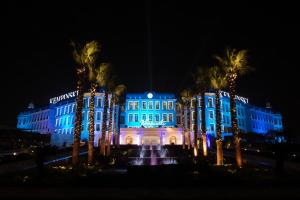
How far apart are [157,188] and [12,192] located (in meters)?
7.70

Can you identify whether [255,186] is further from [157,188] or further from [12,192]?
[12,192]

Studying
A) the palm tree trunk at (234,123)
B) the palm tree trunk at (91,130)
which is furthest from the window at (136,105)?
the palm tree trunk at (234,123)

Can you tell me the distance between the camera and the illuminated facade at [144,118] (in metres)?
85.4

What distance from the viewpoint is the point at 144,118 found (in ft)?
312

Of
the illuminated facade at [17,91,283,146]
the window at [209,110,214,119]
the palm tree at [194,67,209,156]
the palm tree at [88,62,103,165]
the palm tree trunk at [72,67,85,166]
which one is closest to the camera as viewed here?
the palm tree trunk at [72,67,85,166]

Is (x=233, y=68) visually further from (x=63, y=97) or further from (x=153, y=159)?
(x=63, y=97)

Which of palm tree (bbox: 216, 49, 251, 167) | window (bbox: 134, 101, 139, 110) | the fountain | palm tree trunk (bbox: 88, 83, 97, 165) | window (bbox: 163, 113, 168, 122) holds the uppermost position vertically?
window (bbox: 134, 101, 139, 110)

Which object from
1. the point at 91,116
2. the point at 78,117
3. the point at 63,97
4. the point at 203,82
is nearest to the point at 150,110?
the point at 63,97

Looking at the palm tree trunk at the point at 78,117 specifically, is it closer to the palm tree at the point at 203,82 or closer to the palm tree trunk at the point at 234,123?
the palm tree trunk at the point at 234,123

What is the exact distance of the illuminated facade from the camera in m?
85.4

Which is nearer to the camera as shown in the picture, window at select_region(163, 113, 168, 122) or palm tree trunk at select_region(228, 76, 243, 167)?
palm tree trunk at select_region(228, 76, 243, 167)

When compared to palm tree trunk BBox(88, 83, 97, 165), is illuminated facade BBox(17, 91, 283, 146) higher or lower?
higher

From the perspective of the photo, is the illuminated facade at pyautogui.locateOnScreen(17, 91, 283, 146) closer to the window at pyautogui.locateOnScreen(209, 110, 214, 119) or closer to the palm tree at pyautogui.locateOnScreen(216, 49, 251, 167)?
the window at pyautogui.locateOnScreen(209, 110, 214, 119)

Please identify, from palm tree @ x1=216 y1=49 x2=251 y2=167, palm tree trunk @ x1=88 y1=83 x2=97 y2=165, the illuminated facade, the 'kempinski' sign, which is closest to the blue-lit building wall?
the illuminated facade
